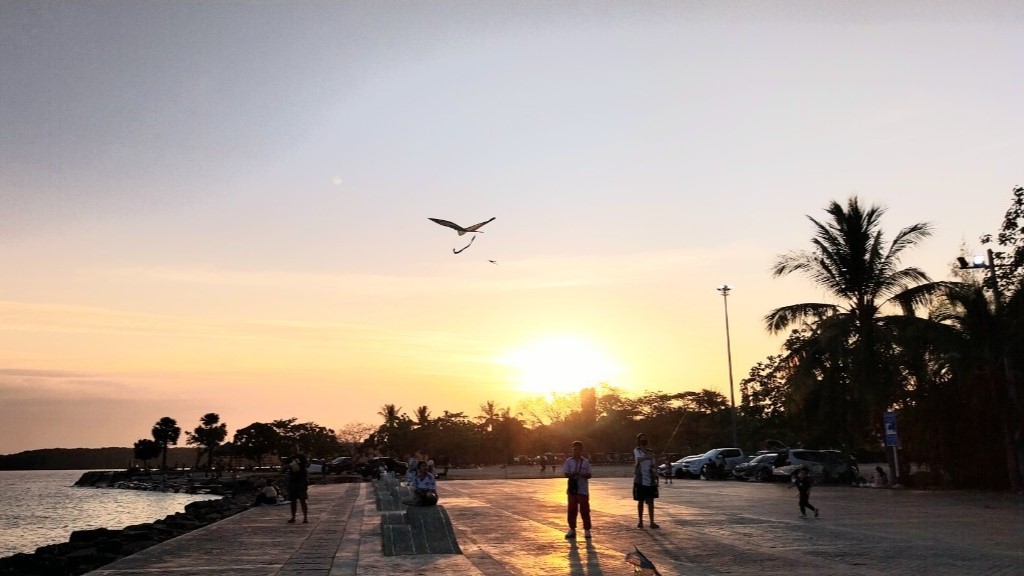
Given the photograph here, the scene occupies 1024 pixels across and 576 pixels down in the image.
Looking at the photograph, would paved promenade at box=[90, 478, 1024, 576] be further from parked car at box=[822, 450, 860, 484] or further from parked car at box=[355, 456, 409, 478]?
parked car at box=[355, 456, 409, 478]

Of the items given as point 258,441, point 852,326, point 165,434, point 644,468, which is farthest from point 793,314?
point 165,434

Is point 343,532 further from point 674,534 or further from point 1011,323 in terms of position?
point 1011,323

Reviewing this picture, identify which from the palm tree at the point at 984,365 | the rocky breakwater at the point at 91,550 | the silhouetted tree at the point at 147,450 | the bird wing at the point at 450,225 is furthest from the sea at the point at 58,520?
the silhouetted tree at the point at 147,450

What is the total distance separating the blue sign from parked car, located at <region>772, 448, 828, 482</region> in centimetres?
540

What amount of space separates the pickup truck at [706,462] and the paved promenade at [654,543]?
65.5 feet

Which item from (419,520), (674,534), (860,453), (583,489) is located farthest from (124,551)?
(860,453)

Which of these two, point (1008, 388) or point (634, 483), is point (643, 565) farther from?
point (1008, 388)

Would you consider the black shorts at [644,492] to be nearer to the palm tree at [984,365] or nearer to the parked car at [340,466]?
the palm tree at [984,365]

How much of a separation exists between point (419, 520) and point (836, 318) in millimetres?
22698

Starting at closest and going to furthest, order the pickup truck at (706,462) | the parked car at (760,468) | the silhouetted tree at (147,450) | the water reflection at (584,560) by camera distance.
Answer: the water reflection at (584,560) < the parked car at (760,468) < the pickup truck at (706,462) < the silhouetted tree at (147,450)

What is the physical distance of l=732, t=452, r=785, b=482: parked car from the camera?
1532 inches

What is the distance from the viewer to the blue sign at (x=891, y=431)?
96.6ft

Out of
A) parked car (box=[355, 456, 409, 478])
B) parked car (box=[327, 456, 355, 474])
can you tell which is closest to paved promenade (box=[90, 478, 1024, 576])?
parked car (box=[355, 456, 409, 478])

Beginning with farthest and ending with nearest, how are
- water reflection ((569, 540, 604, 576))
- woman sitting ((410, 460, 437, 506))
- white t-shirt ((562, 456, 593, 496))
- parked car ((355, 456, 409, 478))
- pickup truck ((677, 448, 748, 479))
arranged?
parked car ((355, 456, 409, 478)), pickup truck ((677, 448, 748, 479)), woman sitting ((410, 460, 437, 506)), white t-shirt ((562, 456, 593, 496)), water reflection ((569, 540, 604, 576))
